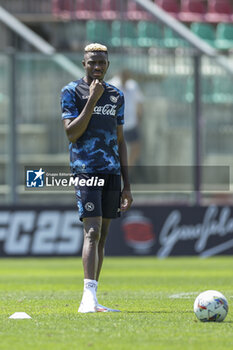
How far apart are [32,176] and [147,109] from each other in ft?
27.2

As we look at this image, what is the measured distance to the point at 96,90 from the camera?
7.82 metres

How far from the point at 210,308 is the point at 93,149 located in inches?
69.5

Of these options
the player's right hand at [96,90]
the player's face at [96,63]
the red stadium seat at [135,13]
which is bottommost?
the player's right hand at [96,90]

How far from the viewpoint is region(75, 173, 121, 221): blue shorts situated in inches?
312

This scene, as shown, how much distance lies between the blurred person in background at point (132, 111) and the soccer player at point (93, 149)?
9453 mm

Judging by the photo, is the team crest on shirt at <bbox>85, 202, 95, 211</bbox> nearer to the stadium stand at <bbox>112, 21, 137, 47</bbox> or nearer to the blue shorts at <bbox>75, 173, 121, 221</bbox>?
the blue shorts at <bbox>75, 173, 121, 221</bbox>

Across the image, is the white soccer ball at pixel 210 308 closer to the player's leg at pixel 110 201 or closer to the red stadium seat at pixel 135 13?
the player's leg at pixel 110 201

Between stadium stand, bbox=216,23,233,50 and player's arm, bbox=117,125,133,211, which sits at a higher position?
stadium stand, bbox=216,23,233,50

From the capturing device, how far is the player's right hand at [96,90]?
7.81 m

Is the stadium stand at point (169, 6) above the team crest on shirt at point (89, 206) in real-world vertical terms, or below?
above

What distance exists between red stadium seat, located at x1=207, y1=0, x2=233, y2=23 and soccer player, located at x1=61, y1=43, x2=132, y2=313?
20.7 metres

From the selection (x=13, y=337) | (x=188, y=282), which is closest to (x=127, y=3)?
(x=188, y=282)

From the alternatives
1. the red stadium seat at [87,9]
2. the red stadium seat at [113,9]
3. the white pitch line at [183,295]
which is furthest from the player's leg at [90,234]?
the red stadium seat at [87,9]

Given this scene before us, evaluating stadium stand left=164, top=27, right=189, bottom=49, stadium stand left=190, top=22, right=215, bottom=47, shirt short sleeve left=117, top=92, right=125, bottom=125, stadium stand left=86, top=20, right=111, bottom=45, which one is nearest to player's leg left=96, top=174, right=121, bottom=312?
shirt short sleeve left=117, top=92, right=125, bottom=125
